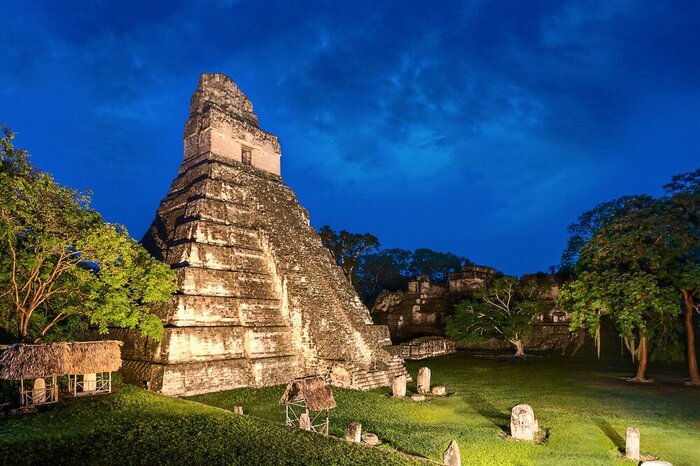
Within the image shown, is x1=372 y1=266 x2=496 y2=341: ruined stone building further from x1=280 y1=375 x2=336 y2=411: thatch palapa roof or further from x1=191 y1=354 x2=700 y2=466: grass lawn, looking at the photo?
x1=280 y1=375 x2=336 y2=411: thatch palapa roof

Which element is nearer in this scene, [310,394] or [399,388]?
[310,394]

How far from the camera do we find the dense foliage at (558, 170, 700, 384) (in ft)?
54.4

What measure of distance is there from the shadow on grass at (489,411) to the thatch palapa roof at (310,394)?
184 inches

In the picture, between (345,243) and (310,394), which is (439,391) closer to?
(310,394)

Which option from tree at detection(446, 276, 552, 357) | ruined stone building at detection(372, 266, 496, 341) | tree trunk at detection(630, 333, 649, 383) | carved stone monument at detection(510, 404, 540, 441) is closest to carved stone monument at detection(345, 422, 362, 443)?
carved stone monument at detection(510, 404, 540, 441)

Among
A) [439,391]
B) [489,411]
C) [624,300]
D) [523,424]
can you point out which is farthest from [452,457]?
[624,300]

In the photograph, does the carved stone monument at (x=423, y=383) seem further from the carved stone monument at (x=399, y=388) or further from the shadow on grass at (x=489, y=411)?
the shadow on grass at (x=489, y=411)

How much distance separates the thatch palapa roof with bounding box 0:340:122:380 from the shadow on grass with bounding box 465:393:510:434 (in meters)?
10.5

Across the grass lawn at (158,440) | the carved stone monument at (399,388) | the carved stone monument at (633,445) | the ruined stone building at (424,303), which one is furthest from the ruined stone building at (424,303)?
the grass lawn at (158,440)

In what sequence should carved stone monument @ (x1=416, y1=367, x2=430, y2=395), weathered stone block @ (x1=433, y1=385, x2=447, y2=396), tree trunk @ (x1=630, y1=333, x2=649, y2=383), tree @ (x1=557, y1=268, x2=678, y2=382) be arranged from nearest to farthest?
1. tree @ (x1=557, y1=268, x2=678, y2=382)
2. weathered stone block @ (x1=433, y1=385, x2=447, y2=396)
3. carved stone monument @ (x1=416, y1=367, x2=430, y2=395)
4. tree trunk @ (x1=630, y1=333, x2=649, y2=383)

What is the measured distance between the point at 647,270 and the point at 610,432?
29.5 feet

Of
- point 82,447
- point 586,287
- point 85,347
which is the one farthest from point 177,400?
point 586,287

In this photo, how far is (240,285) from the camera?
17562mm

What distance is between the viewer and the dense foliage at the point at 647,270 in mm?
16594
